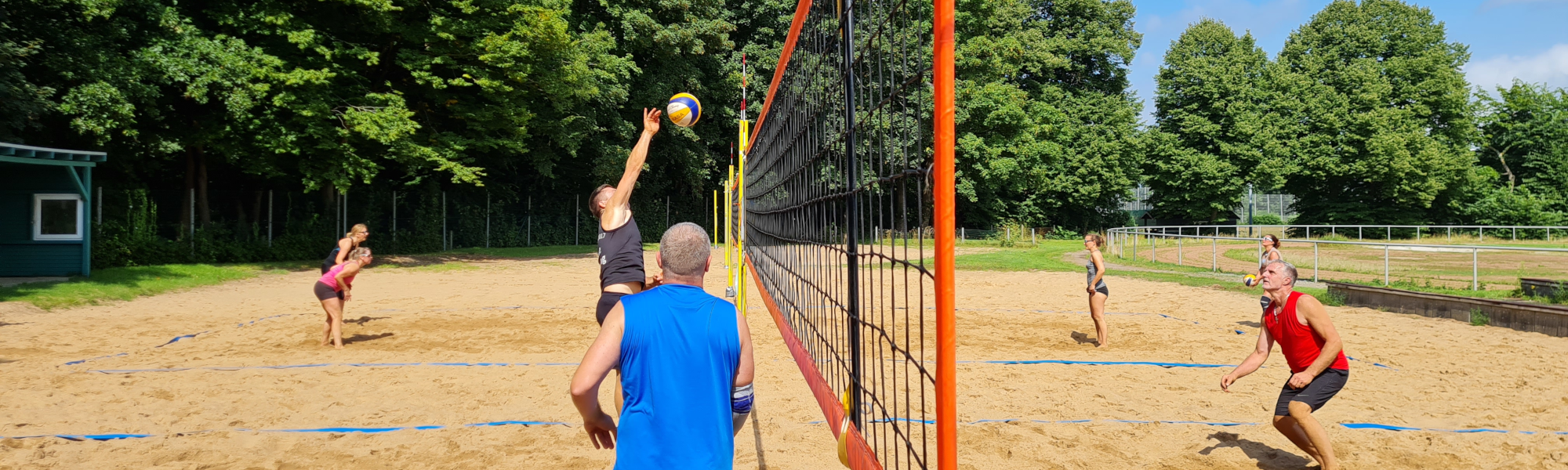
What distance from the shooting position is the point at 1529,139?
3853cm

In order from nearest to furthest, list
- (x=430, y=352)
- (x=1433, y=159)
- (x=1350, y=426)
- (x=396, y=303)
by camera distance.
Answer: (x=1350, y=426) → (x=430, y=352) → (x=396, y=303) → (x=1433, y=159)

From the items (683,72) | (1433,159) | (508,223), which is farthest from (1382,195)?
(508,223)

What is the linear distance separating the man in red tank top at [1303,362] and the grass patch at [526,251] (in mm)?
20216

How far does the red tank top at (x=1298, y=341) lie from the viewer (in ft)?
14.9

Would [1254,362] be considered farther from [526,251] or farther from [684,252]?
[526,251]

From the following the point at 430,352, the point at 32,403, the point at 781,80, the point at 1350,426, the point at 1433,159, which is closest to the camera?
the point at 1350,426

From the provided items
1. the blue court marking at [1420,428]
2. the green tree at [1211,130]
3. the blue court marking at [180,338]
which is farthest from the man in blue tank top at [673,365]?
the green tree at [1211,130]

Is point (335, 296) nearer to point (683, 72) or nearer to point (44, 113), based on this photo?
point (44, 113)

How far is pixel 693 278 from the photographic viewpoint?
8.35 feet

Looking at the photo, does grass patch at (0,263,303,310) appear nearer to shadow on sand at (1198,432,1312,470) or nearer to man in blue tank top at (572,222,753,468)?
man in blue tank top at (572,222,753,468)

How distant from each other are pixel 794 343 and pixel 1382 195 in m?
39.5

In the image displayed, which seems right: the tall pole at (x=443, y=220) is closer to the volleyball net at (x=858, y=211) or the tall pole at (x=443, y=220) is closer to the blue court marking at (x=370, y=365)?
the volleyball net at (x=858, y=211)

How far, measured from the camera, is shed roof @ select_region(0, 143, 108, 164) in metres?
12.5

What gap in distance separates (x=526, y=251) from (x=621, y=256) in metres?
20.9
